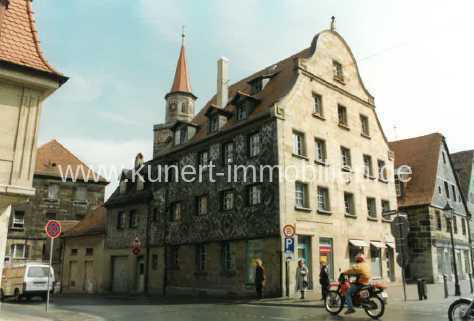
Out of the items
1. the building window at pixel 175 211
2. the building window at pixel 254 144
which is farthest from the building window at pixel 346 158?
the building window at pixel 175 211

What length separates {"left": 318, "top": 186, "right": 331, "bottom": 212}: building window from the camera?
2422cm

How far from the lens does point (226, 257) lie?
24562 mm

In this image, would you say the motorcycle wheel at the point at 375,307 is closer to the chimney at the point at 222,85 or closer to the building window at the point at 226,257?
the building window at the point at 226,257

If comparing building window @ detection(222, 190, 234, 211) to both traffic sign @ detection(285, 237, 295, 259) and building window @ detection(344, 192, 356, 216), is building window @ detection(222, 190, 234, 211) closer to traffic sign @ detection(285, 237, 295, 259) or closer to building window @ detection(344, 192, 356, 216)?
building window @ detection(344, 192, 356, 216)

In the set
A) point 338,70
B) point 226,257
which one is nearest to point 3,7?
point 226,257

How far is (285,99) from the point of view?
77.0 feet

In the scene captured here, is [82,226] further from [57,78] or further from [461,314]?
[461,314]

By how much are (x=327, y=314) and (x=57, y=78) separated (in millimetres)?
9919

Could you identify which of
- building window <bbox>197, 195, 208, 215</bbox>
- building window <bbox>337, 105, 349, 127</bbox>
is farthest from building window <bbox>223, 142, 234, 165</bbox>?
building window <bbox>337, 105, 349, 127</bbox>

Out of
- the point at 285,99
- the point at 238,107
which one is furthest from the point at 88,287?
the point at 285,99

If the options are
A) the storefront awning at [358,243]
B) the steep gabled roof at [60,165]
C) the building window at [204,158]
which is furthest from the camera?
the steep gabled roof at [60,165]

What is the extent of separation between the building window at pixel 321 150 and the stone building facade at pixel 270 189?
2.4 inches

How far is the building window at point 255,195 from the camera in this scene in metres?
22.9

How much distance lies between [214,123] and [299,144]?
6098 millimetres
